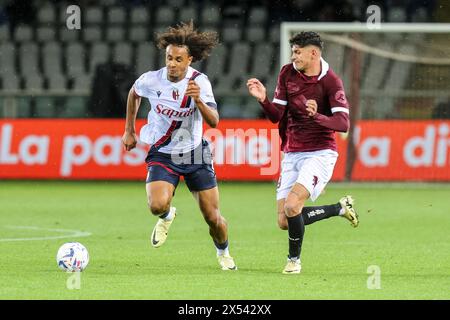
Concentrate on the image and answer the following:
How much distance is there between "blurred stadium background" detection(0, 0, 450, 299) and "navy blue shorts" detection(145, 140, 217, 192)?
78cm

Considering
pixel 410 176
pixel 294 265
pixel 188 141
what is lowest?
pixel 410 176

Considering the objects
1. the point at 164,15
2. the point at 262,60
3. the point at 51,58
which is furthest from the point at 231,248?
the point at 164,15

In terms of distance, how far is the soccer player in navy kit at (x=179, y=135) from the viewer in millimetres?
10375

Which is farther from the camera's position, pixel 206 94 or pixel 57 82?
pixel 57 82

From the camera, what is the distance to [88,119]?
22078mm

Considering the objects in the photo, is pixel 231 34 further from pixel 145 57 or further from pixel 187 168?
pixel 187 168

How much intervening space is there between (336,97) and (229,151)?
36.3 ft

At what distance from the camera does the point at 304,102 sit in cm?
1034

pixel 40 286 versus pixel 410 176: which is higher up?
pixel 40 286

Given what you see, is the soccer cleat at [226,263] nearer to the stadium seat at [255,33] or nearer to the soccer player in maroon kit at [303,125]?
the soccer player in maroon kit at [303,125]

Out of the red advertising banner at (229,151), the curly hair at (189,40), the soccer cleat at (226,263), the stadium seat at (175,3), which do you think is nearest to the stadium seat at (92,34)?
the stadium seat at (175,3)

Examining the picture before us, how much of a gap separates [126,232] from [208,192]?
3.87 m
